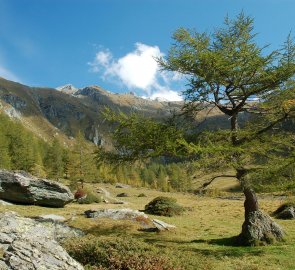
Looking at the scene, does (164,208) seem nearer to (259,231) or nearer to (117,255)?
(259,231)

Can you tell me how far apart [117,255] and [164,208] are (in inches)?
1021

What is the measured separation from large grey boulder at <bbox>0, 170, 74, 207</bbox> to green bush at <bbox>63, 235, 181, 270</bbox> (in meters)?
25.1

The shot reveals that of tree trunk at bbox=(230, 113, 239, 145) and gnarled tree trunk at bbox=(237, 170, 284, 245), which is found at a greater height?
tree trunk at bbox=(230, 113, 239, 145)

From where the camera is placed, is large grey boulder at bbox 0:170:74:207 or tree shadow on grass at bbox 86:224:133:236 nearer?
tree shadow on grass at bbox 86:224:133:236

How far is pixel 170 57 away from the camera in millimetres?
20672

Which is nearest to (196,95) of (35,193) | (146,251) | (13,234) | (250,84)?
(250,84)

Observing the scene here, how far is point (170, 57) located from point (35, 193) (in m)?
23.7

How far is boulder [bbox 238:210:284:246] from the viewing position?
782 inches

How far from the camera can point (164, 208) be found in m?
37.5

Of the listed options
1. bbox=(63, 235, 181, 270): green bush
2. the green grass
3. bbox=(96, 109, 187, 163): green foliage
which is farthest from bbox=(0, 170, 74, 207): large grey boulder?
bbox=(63, 235, 181, 270): green bush

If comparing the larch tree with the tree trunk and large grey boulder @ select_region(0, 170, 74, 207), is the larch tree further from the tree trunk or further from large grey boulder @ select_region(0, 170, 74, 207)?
large grey boulder @ select_region(0, 170, 74, 207)

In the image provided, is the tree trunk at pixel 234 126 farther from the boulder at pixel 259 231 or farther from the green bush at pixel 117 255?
the green bush at pixel 117 255

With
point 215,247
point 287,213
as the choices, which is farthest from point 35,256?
point 287,213

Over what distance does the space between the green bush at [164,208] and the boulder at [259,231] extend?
16.9 meters
